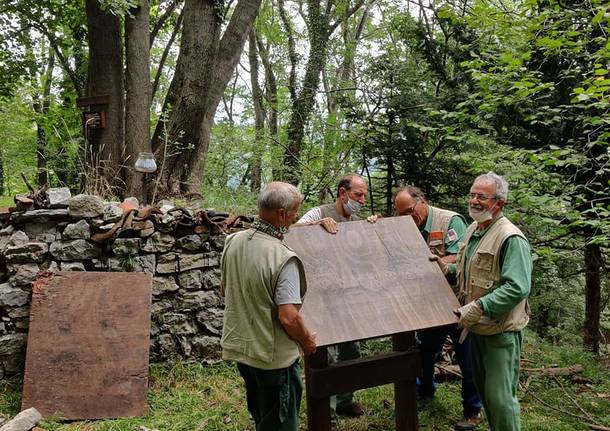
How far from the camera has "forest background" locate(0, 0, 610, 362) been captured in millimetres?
5191

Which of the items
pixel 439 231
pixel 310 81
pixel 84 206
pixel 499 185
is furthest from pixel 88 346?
pixel 310 81

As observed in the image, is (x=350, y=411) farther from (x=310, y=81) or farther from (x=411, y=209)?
(x=310, y=81)

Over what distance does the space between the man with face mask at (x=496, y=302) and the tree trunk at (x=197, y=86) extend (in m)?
5.38

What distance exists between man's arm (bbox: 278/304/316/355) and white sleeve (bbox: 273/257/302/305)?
31 millimetres

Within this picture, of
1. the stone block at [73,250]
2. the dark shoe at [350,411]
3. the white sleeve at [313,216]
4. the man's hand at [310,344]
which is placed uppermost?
the white sleeve at [313,216]

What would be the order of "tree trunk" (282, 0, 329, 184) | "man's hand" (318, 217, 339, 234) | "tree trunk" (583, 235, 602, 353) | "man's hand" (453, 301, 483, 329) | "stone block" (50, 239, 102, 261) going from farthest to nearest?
"tree trunk" (282, 0, 329, 184)
"tree trunk" (583, 235, 602, 353)
"stone block" (50, 239, 102, 261)
"man's hand" (318, 217, 339, 234)
"man's hand" (453, 301, 483, 329)

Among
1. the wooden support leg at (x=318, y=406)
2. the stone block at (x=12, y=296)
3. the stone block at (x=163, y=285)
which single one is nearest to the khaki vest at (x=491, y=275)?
the wooden support leg at (x=318, y=406)

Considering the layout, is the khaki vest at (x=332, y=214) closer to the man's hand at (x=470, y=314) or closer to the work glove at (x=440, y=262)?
the work glove at (x=440, y=262)

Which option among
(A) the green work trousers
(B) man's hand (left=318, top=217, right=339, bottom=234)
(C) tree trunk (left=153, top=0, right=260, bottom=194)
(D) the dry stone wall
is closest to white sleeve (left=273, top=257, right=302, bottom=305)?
(B) man's hand (left=318, top=217, right=339, bottom=234)

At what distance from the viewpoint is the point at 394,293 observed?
321 cm

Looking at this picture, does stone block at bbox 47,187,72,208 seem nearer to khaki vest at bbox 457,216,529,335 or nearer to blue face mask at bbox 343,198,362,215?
blue face mask at bbox 343,198,362,215

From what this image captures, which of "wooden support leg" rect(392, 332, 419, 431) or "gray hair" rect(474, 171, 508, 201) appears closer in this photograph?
"gray hair" rect(474, 171, 508, 201)

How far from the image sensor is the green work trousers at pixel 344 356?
3.99 metres

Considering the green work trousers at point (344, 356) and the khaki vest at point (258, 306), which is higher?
the khaki vest at point (258, 306)
